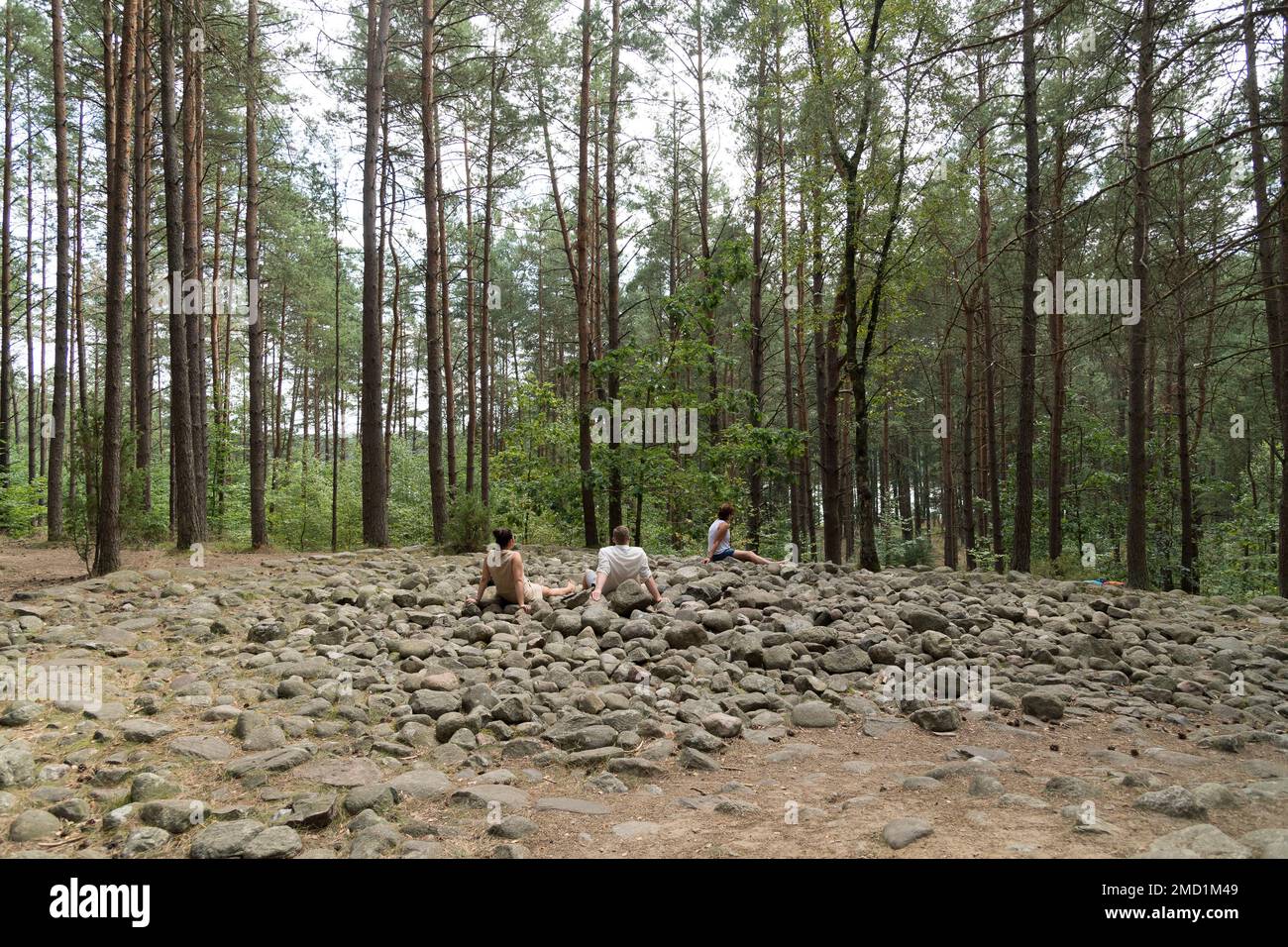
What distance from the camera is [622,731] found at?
4.44 m

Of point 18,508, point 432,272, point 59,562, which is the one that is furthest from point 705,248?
point 18,508

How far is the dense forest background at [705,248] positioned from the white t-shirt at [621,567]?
3.86 meters

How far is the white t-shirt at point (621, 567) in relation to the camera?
298 inches

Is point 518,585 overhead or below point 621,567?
below

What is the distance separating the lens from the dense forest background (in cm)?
542

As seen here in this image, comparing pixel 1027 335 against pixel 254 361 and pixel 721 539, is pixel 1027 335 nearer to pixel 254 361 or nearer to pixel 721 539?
pixel 721 539

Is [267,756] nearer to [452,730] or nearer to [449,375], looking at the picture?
[452,730]

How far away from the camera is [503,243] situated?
27.6 m

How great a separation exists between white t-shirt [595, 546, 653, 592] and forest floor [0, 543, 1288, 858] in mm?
501

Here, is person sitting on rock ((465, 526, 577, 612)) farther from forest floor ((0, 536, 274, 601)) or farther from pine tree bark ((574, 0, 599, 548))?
pine tree bark ((574, 0, 599, 548))

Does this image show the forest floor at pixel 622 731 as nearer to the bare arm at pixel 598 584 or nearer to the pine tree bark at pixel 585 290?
the bare arm at pixel 598 584

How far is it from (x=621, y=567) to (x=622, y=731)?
322 centimetres
